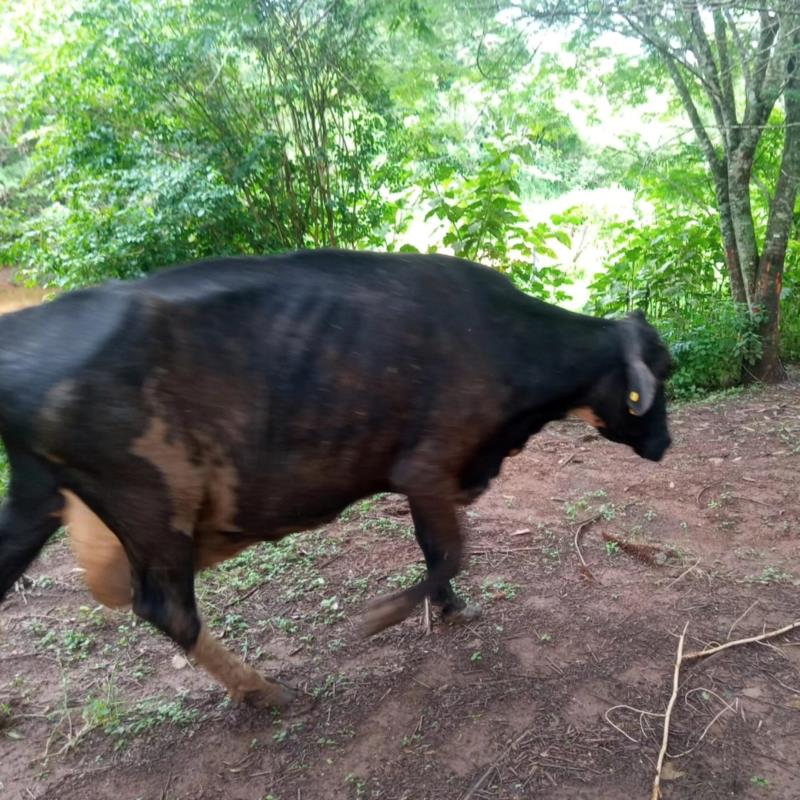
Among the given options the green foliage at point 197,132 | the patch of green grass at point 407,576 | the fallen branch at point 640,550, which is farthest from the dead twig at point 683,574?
the green foliage at point 197,132

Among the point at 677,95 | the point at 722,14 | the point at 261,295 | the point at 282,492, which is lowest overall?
the point at 282,492

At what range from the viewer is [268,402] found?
118 inches

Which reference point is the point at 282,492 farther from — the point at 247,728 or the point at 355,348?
the point at 247,728

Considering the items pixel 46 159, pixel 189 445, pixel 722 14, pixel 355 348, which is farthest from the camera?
pixel 46 159

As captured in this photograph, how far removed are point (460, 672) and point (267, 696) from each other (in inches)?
38.5

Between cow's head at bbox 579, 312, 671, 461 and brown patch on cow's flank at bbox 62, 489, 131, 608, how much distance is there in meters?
2.44

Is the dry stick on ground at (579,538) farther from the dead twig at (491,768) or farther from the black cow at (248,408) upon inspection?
the dead twig at (491,768)

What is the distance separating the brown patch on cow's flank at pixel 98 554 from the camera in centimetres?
303

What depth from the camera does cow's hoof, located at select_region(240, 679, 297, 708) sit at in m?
3.48

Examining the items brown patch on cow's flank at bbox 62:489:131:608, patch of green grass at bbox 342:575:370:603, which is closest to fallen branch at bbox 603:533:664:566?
Answer: patch of green grass at bbox 342:575:370:603

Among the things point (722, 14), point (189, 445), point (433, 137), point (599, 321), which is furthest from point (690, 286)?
point (189, 445)

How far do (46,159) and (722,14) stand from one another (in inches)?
301

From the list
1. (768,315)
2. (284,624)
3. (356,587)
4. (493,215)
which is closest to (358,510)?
(356,587)

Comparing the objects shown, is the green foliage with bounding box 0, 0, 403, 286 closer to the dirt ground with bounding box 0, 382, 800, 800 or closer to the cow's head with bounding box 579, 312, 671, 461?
the dirt ground with bounding box 0, 382, 800, 800
